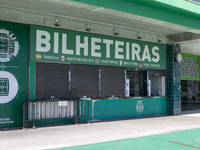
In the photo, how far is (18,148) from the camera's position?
707 cm

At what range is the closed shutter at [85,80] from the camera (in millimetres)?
11916

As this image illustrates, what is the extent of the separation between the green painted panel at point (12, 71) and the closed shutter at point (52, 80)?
0.59 m

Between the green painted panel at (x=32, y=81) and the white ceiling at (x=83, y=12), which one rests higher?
the white ceiling at (x=83, y=12)

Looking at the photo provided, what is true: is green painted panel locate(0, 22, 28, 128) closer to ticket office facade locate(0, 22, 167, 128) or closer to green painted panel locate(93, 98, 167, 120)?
ticket office facade locate(0, 22, 167, 128)

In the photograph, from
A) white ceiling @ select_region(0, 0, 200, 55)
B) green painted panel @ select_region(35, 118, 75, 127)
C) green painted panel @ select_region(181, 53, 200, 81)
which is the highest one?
white ceiling @ select_region(0, 0, 200, 55)

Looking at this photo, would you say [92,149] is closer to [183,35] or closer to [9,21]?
[9,21]

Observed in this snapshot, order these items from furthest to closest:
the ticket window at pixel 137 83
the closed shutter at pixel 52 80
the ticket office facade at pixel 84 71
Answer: the ticket window at pixel 137 83 < the closed shutter at pixel 52 80 < the ticket office facade at pixel 84 71

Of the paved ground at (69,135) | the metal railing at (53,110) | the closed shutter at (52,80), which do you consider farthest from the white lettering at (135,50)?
the paved ground at (69,135)

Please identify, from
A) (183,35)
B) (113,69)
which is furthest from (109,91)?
(183,35)

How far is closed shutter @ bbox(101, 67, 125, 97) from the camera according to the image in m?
13.0

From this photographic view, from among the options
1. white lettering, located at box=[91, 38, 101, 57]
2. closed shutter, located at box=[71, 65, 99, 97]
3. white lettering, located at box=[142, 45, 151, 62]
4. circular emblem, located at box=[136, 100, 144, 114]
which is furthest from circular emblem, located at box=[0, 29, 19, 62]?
white lettering, located at box=[142, 45, 151, 62]

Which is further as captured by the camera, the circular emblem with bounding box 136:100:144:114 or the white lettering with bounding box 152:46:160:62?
the white lettering with bounding box 152:46:160:62

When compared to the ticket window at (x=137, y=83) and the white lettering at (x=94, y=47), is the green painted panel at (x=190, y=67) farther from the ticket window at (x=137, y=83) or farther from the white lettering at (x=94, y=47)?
the white lettering at (x=94, y=47)

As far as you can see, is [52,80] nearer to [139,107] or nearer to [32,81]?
[32,81]
